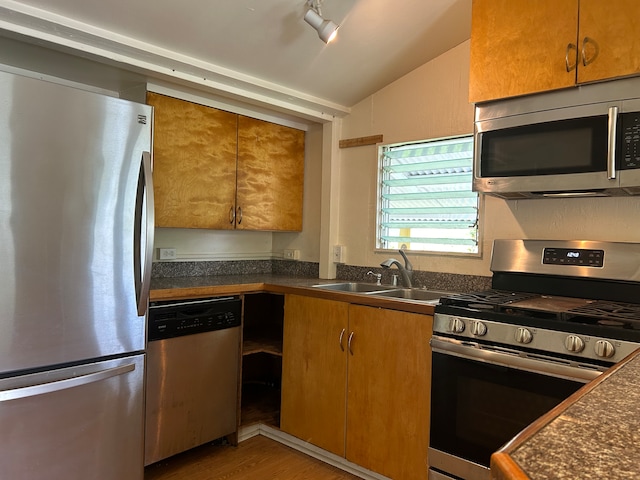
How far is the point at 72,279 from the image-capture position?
181 cm

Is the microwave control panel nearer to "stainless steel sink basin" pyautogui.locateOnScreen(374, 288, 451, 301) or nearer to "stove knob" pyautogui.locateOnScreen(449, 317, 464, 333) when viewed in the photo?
"stove knob" pyautogui.locateOnScreen(449, 317, 464, 333)

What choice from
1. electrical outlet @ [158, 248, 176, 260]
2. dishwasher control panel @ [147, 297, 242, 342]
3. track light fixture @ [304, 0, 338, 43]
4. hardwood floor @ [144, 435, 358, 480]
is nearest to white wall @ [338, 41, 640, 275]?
track light fixture @ [304, 0, 338, 43]

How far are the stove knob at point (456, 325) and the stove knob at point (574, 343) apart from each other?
0.38 metres

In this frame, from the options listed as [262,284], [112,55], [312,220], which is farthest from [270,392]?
[112,55]

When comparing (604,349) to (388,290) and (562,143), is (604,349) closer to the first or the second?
(562,143)

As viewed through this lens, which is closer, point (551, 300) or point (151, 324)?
point (551, 300)

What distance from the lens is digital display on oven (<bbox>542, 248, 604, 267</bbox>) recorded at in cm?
203

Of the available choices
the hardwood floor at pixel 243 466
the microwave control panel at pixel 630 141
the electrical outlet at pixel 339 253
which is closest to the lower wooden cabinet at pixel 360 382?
the hardwood floor at pixel 243 466

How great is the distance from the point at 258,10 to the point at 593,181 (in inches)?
62.7

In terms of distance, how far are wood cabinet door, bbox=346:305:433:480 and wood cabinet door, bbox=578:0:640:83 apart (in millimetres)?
1163

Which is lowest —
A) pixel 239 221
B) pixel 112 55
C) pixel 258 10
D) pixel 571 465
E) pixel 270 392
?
pixel 270 392

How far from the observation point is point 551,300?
1.99 meters

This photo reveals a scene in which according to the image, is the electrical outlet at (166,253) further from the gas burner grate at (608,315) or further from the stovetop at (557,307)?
the gas burner grate at (608,315)

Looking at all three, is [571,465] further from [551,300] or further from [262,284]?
[262,284]
